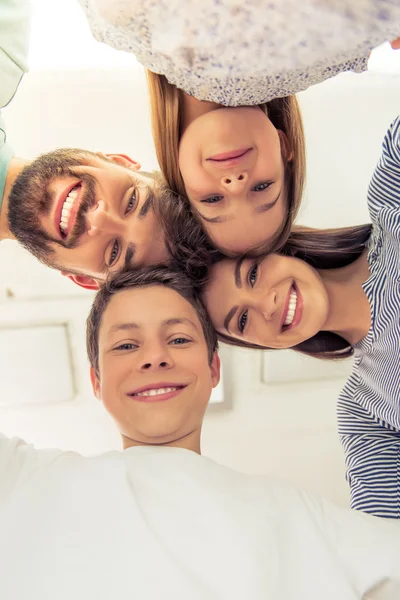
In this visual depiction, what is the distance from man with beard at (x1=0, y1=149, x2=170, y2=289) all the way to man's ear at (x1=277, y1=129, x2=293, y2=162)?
20 centimetres

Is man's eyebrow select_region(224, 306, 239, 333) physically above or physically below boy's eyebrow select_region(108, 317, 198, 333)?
below

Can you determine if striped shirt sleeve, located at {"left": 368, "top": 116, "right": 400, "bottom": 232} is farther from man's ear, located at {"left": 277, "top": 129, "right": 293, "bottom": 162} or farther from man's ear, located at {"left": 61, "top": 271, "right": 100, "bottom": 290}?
man's ear, located at {"left": 61, "top": 271, "right": 100, "bottom": 290}

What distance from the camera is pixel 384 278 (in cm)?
97

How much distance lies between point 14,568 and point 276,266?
1.86 feet

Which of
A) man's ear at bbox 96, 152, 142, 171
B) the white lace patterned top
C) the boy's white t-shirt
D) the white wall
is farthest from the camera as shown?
the white wall

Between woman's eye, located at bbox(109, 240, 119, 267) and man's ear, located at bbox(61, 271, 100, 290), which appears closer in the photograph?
woman's eye, located at bbox(109, 240, 119, 267)

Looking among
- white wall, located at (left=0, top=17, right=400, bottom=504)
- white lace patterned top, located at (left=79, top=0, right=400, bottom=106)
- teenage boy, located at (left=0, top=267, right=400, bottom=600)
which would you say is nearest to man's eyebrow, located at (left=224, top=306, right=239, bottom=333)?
teenage boy, located at (left=0, top=267, right=400, bottom=600)

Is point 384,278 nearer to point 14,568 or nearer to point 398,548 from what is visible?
point 398,548

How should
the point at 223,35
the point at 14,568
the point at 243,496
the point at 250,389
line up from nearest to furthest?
1. the point at 223,35
2. the point at 14,568
3. the point at 243,496
4. the point at 250,389

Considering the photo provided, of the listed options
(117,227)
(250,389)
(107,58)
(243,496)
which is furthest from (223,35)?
(250,389)

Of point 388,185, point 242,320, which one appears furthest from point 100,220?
point 388,185

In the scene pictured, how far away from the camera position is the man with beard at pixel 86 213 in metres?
0.98

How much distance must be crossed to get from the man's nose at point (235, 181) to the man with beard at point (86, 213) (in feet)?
0.60

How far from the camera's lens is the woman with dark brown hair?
0.96 m
